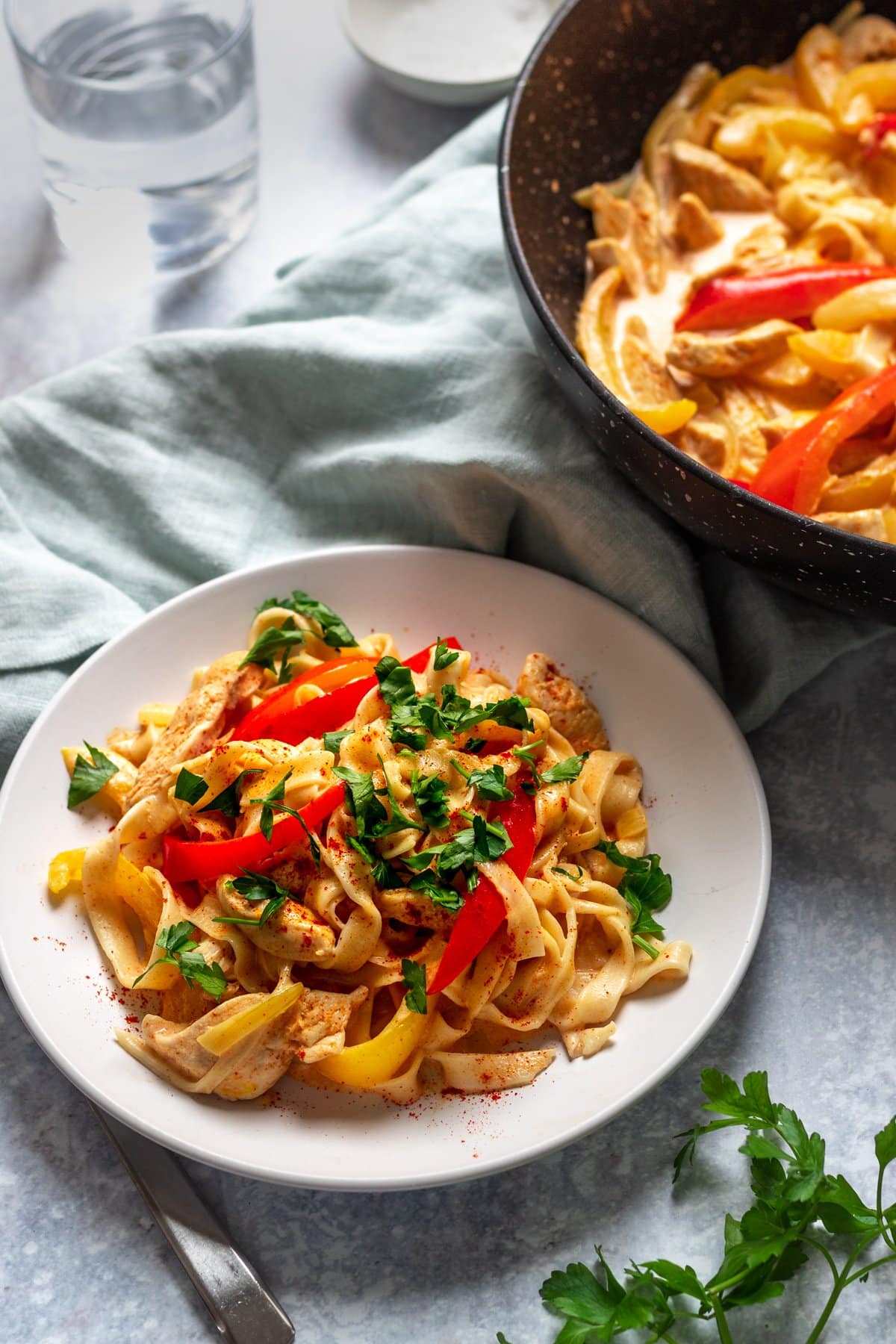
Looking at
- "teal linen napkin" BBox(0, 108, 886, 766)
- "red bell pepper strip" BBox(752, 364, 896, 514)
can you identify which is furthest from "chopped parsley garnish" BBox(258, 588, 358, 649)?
"red bell pepper strip" BBox(752, 364, 896, 514)

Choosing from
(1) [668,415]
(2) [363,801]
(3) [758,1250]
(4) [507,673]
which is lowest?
(3) [758,1250]

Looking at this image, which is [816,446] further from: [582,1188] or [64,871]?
[64,871]

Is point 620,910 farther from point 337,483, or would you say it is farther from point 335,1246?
point 337,483

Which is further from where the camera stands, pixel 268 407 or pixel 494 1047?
pixel 268 407

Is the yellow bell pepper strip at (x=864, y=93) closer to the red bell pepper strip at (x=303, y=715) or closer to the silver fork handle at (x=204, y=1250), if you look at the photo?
the red bell pepper strip at (x=303, y=715)

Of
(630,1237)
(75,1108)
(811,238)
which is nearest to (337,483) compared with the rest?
(811,238)

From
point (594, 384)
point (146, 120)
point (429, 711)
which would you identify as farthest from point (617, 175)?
point (429, 711)
